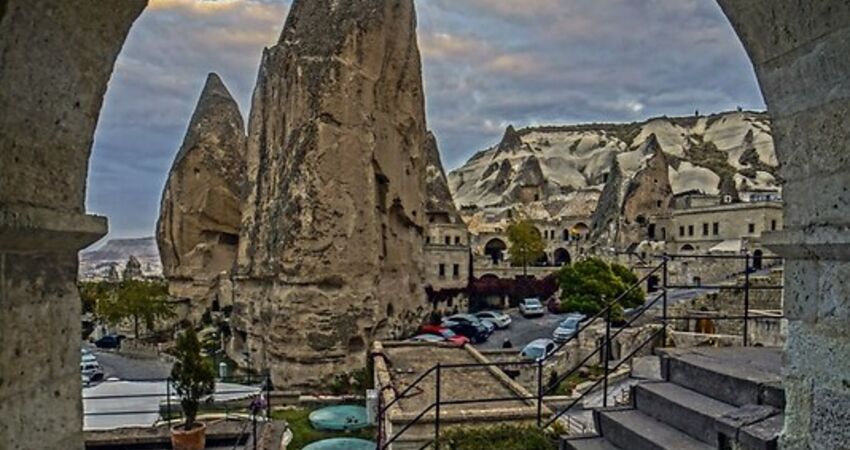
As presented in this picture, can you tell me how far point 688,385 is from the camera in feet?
14.7

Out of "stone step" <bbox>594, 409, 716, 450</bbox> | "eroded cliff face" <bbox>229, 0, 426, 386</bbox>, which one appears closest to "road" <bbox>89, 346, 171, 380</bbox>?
"eroded cliff face" <bbox>229, 0, 426, 386</bbox>

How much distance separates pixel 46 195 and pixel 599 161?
11464 cm

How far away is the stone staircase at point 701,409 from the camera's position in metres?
3.40

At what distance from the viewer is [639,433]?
4.03 m

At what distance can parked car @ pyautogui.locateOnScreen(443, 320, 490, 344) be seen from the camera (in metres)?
30.2

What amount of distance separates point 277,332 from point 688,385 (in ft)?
69.1

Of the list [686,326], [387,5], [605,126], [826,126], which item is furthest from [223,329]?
[605,126]

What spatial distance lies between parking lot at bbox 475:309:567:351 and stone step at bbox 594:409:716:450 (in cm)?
2267

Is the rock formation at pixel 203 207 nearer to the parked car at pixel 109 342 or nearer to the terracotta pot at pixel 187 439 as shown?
the parked car at pixel 109 342

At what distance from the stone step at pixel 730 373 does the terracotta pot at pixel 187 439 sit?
18.1 feet

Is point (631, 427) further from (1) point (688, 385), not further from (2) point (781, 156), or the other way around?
(2) point (781, 156)

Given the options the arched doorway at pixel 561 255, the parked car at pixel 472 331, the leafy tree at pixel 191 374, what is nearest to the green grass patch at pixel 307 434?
the leafy tree at pixel 191 374

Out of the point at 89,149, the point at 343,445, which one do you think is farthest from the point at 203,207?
the point at 89,149

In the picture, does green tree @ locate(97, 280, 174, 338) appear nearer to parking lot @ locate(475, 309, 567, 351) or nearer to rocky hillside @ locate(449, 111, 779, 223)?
parking lot @ locate(475, 309, 567, 351)
